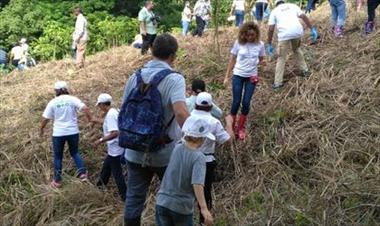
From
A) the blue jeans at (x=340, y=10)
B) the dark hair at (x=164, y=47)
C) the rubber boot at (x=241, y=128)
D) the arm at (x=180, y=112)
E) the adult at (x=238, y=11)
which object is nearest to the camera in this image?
the arm at (x=180, y=112)

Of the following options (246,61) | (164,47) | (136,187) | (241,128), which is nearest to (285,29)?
(246,61)

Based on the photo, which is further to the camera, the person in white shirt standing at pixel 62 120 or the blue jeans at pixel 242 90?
the person in white shirt standing at pixel 62 120

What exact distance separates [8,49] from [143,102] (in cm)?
2059

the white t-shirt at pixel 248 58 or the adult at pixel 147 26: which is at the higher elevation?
the white t-shirt at pixel 248 58

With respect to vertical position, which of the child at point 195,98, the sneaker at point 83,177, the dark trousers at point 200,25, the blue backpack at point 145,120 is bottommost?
the sneaker at point 83,177

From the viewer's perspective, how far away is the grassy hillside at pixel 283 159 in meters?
5.48

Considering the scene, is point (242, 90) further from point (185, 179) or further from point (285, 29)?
point (185, 179)

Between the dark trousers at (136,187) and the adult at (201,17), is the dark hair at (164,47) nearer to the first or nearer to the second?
the dark trousers at (136,187)

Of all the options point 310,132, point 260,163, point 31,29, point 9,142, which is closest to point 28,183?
point 9,142

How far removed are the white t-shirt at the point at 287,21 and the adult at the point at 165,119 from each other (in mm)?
3983

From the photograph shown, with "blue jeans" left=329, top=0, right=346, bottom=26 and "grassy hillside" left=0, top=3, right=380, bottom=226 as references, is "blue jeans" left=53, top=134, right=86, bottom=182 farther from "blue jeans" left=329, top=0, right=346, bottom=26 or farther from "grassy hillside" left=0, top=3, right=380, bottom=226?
"blue jeans" left=329, top=0, right=346, bottom=26

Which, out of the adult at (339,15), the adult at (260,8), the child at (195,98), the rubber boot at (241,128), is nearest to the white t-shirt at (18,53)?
the adult at (260,8)

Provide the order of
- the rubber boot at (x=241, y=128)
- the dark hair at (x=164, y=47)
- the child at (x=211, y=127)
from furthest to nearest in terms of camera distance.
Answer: the rubber boot at (x=241, y=128) < the child at (x=211, y=127) < the dark hair at (x=164, y=47)

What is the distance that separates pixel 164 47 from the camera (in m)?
4.23
